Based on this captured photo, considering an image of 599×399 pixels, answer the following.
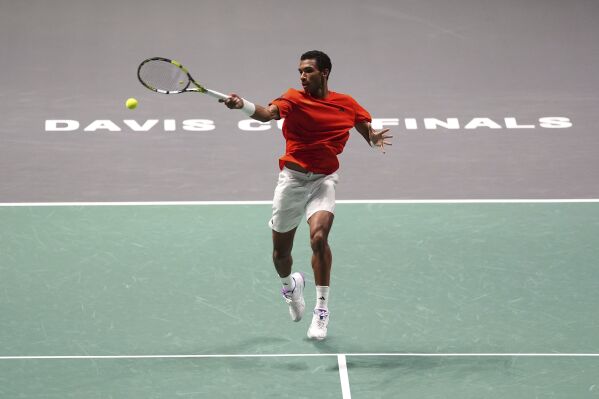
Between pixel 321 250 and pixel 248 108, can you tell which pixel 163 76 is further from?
pixel 321 250

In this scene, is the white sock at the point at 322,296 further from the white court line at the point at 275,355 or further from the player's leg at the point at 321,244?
the white court line at the point at 275,355

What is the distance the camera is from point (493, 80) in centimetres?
1691

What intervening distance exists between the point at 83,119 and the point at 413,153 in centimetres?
408

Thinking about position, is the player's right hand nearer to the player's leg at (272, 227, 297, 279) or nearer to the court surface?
the player's leg at (272, 227, 297, 279)

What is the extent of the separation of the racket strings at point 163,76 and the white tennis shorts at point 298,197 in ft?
3.55

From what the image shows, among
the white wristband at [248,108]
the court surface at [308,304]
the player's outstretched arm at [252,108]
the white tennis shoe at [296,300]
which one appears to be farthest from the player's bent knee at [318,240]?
the white wristband at [248,108]

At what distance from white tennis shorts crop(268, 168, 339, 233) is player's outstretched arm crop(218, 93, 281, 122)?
60 cm

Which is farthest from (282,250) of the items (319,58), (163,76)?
→ (163,76)

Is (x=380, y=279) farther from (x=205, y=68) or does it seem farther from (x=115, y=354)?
(x=205, y=68)

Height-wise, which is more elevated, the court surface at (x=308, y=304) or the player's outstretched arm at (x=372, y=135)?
the player's outstretched arm at (x=372, y=135)

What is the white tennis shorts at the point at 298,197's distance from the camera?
991cm

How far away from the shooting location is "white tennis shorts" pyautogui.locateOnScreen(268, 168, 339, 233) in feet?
32.5

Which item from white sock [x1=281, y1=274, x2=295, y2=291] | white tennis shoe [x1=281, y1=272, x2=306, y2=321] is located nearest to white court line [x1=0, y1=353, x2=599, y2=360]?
white tennis shoe [x1=281, y1=272, x2=306, y2=321]

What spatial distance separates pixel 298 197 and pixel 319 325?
102 centimetres
